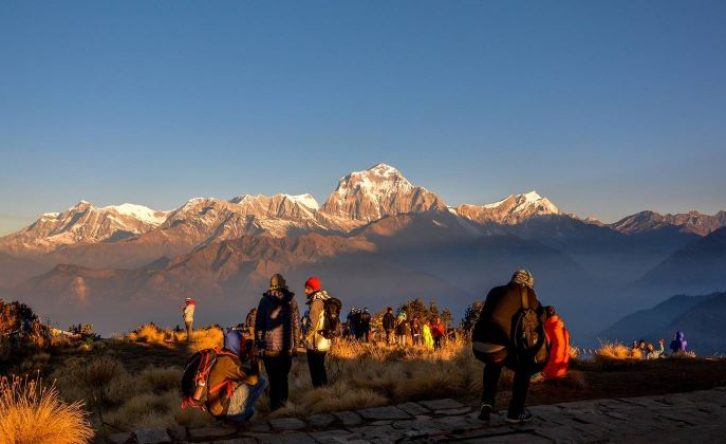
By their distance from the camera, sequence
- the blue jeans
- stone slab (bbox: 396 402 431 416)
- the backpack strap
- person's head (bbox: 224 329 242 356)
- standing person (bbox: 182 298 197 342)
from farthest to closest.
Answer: standing person (bbox: 182 298 197 342) < stone slab (bbox: 396 402 431 416) < person's head (bbox: 224 329 242 356) < the blue jeans < the backpack strap

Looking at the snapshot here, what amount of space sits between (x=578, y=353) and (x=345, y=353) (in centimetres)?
684

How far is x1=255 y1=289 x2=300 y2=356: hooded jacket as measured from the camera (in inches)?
338

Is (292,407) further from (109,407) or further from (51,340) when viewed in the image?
(51,340)

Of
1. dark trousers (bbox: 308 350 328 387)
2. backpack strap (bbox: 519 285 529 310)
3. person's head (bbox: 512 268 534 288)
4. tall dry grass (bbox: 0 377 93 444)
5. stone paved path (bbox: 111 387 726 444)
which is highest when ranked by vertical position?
person's head (bbox: 512 268 534 288)

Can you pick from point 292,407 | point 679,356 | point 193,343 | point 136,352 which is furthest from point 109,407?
point 679,356

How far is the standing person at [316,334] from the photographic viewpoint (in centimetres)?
974

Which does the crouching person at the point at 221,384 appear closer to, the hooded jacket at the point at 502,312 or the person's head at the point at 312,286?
the person's head at the point at 312,286

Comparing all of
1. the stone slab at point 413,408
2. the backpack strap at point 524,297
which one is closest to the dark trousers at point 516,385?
the backpack strap at point 524,297

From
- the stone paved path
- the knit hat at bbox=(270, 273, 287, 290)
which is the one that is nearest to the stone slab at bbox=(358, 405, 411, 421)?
the stone paved path

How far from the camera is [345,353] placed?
47.8ft

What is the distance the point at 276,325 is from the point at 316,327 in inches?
49.0

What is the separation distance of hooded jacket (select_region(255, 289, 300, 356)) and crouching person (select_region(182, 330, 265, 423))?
0.98m

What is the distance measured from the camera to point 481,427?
275 inches

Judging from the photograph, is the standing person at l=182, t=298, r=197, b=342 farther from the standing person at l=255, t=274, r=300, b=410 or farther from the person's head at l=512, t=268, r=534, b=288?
the person's head at l=512, t=268, r=534, b=288
